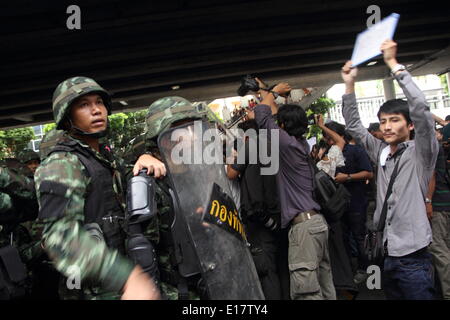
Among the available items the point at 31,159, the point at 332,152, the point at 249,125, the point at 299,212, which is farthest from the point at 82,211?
the point at 31,159

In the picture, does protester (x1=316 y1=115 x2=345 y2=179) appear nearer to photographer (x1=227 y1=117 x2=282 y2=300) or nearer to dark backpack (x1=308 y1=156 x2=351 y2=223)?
dark backpack (x1=308 y1=156 x2=351 y2=223)

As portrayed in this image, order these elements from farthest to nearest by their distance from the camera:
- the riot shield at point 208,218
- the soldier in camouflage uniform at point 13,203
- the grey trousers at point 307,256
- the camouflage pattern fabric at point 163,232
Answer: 1. the grey trousers at point 307,256
2. the soldier in camouflage uniform at point 13,203
3. the camouflage pattern fabric at point 163,232
4. the riot shield at point 208,218

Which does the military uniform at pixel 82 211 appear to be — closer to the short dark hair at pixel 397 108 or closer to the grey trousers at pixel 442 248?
the short dark hair at pixel 397 108

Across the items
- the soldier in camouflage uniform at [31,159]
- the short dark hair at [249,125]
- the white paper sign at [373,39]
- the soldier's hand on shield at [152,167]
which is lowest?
the soldier's hand on shield at [152,167]

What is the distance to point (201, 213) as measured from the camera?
1779 mm

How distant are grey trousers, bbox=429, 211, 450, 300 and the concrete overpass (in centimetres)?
351

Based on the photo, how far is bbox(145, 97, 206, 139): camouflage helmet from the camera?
2.15m

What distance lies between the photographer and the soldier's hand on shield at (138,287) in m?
1.48

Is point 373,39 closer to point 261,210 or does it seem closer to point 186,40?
point 261,210

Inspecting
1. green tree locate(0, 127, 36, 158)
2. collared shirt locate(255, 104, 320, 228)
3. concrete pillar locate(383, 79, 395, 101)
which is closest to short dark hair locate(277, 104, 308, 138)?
collared shirt locate(255, 104, 320, 228)

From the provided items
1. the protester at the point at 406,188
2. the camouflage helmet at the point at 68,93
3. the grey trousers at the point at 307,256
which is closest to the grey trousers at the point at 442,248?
the protester at the point at 406,188
